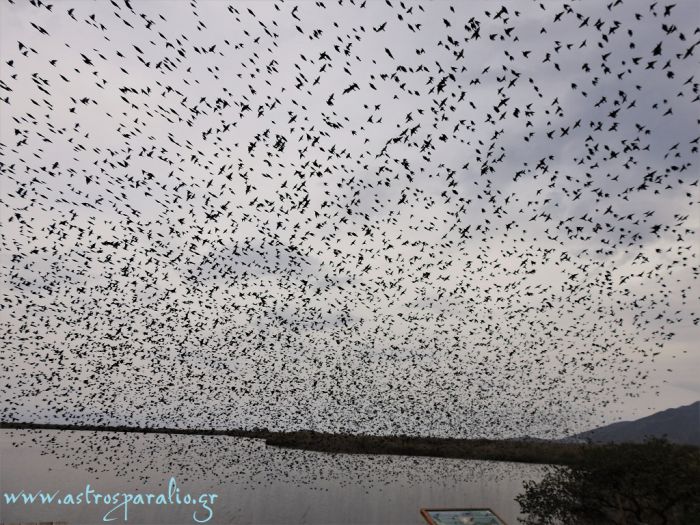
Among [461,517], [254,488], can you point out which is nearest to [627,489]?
[461,517]

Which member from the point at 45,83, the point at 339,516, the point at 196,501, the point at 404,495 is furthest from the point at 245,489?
the point at 45,83

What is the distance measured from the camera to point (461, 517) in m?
15.5

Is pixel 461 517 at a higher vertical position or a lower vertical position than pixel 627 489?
lower

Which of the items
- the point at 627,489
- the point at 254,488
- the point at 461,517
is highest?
the point at 627,489

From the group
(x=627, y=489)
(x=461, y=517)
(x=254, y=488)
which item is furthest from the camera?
(x=254, y=488)

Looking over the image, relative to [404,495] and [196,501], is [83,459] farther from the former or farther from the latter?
[404,495]

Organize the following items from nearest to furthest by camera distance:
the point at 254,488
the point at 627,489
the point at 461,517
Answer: the point at 461,517, the point at 627,489, the point at 254,488

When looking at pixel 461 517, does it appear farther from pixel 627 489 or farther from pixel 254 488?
pixel 254 488

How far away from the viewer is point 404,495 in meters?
47.3

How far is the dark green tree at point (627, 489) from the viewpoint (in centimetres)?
2045

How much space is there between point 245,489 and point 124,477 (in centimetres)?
1592

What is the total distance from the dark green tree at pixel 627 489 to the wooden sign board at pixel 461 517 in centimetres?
1056

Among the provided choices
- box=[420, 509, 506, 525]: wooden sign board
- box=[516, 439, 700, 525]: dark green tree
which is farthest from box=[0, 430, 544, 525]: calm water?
box=[420, 509, 506, 525]: wooden sign board

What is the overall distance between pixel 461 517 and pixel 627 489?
12087 mm
